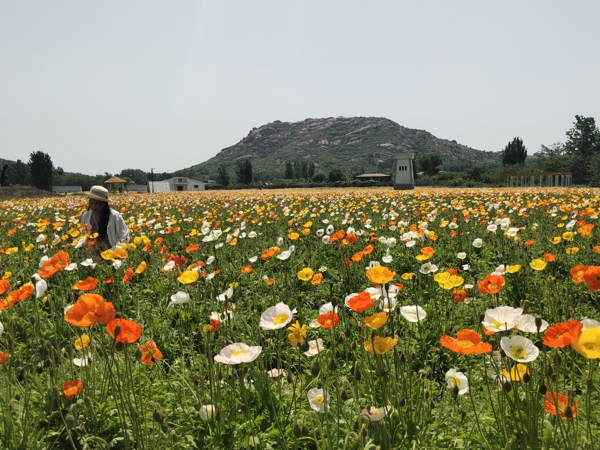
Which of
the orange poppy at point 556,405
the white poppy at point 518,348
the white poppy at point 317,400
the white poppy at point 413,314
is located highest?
the white poppy at point 518,348

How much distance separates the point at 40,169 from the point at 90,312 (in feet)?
248

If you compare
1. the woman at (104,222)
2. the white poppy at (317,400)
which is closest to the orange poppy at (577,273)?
the white poppy at (317,400)

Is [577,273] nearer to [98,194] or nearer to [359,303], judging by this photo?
[359,303]

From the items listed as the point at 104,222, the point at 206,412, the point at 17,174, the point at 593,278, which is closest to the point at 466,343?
the point at 593,278

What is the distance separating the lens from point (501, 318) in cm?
163

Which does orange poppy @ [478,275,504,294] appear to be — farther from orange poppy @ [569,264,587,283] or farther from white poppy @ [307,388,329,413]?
white poppy @ [307,388,329,413]

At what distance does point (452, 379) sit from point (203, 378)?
48.4 inches

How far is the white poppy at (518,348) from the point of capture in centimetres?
142

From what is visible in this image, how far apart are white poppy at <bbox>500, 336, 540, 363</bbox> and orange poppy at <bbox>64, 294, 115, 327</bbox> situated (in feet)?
4.60

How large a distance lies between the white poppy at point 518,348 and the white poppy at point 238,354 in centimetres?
89

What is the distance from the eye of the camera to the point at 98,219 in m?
5.75

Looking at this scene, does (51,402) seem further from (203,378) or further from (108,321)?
(108,321)

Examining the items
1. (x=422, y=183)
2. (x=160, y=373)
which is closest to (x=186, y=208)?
(x=160, y=373)

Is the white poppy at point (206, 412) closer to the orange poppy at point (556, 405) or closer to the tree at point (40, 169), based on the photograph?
the orange poppy at point (556, 405)
